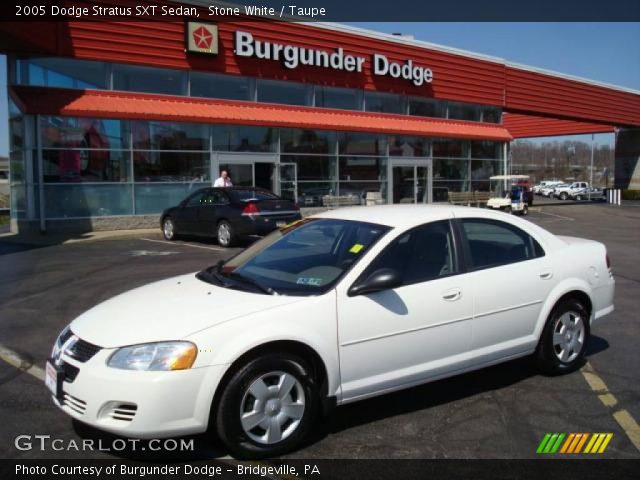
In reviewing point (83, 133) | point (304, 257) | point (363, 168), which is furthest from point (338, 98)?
point (304, 257)

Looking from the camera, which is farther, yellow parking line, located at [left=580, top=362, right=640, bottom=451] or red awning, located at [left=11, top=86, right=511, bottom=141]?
red awning, located at [left=11, top=86, right=511, bottom=141]

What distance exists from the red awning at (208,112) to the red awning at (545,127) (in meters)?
19.9

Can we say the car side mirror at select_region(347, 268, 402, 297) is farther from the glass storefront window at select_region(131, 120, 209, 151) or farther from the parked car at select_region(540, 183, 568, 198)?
the parked car at select_region(540, 183, 568, 198)

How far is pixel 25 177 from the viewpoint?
17141 mm

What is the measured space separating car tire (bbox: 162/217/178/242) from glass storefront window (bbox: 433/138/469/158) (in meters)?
14.1

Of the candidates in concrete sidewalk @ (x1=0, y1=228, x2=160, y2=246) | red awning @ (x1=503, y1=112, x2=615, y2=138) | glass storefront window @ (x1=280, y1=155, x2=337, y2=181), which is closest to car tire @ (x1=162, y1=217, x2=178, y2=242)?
concrete sidewalk @ (x1=0, y1=228, x2=160, y2=246)

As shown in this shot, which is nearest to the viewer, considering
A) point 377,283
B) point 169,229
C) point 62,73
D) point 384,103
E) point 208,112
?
point 377,283

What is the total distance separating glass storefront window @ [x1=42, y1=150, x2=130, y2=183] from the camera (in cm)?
1711

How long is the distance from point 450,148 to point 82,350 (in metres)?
24.8

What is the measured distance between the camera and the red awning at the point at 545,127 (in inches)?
1671

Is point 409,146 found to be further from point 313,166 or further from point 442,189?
point 313,166

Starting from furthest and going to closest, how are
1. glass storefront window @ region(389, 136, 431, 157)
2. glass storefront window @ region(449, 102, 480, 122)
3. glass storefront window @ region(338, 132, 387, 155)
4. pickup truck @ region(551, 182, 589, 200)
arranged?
1. pickup truck @ region(551, 182, 589, 200)
2. glass storefront window @ region(449, 102, 480, 122)
3. glass storefront window @ region(389, 136, 431, 157)
4. glass storefront window @ region(338, 132, 387, 155)

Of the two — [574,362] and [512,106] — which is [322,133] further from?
[574,362]

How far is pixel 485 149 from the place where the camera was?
2848cm
